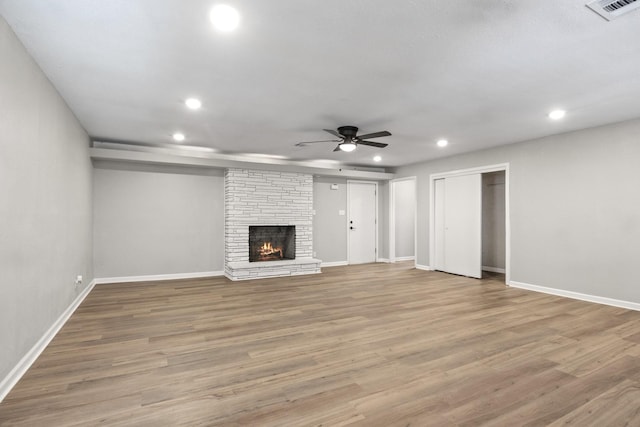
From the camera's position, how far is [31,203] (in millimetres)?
2766

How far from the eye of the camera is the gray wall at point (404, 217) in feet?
29.9

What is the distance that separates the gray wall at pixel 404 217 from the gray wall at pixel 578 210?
10.5 feet

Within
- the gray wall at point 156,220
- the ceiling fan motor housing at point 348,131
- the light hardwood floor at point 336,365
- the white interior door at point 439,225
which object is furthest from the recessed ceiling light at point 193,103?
the white interior door at point 439,225

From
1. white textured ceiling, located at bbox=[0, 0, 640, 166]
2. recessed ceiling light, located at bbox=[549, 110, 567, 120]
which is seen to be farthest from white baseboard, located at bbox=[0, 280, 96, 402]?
recessed ceiling light, located at bbox=[549, 110, 567, 120]

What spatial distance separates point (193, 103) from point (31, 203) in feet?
6.18

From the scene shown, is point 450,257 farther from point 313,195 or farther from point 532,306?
point 313,195

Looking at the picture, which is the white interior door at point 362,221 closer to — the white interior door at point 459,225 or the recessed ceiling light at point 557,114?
the white interior door at point 459,225

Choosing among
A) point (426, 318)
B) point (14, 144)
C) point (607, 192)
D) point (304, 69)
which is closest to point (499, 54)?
point (304, 69)

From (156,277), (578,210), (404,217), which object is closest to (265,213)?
(156,277)

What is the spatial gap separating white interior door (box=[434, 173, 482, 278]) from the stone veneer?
284cm

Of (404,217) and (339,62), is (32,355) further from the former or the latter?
(404,217)

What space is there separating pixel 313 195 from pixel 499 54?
5616 millimetres

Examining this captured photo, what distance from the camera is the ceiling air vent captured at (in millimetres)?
2010

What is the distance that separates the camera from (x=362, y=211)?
8.66 meters
